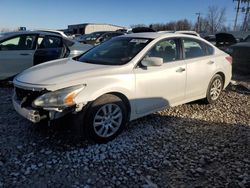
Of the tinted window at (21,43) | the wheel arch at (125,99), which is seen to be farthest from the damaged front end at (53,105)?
the tinted window at (21,43)

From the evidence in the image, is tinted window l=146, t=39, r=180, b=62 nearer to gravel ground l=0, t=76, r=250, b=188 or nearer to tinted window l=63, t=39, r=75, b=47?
gravel ground l=0, t=76, r=250, b=188

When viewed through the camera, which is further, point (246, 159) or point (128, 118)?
point (128, 118)

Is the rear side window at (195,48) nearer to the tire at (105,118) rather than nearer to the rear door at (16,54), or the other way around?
the tire at (105,118)

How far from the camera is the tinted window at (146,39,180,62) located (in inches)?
196

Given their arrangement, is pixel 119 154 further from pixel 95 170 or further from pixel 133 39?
pixel 133 39

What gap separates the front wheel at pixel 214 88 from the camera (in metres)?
6.13

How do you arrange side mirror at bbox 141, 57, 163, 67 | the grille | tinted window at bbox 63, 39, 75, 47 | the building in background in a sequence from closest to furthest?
the grille, side mirror at bbox 141, 57, 163, 67, tinted window at bbox 63, 39, 75, 47, the building in background

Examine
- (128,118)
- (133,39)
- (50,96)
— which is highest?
(133,39)

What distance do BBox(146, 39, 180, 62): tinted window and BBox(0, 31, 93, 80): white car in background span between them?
3460mm

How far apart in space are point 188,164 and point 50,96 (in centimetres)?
200

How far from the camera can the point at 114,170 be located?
3.63m

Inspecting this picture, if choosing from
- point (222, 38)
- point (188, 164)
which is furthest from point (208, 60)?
point (222, 38)

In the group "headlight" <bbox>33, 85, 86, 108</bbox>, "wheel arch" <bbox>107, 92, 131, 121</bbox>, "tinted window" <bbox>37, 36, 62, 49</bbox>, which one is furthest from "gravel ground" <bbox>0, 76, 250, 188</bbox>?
"tinted window" <bbox>37, 36, 62, 49</bbox>

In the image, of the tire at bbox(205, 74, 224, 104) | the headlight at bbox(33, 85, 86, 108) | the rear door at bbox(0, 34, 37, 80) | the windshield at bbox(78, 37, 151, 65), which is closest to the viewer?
the headlight at bbox(33, 85, 86, 108)
